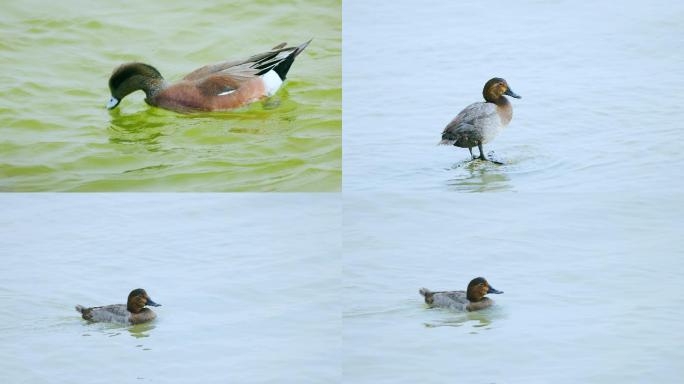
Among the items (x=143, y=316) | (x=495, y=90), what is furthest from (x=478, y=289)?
(x=143, y=316)

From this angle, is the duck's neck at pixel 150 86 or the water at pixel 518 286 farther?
the duck's neck at pixel 150 86

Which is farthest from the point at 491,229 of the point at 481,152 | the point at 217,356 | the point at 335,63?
the point at 217,356

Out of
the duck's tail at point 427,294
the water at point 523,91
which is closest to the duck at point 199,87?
the water at point 523,91

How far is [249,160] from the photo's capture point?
2.78 m

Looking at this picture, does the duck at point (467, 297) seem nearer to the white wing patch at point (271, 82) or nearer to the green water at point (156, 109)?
the green water at point (156, 109)

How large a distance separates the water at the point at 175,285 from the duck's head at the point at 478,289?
386mm

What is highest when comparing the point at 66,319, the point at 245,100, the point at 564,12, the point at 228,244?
the point at 564,12

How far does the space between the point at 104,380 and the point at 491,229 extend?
46.9 inches

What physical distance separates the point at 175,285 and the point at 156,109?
523mm

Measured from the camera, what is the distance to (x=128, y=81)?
281 cm

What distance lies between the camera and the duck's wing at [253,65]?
283 cm

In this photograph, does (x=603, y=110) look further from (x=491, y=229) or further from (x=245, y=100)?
(x=245, y=100)

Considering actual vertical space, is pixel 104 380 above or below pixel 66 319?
below

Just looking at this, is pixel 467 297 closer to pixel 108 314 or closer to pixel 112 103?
pixel 108 314
